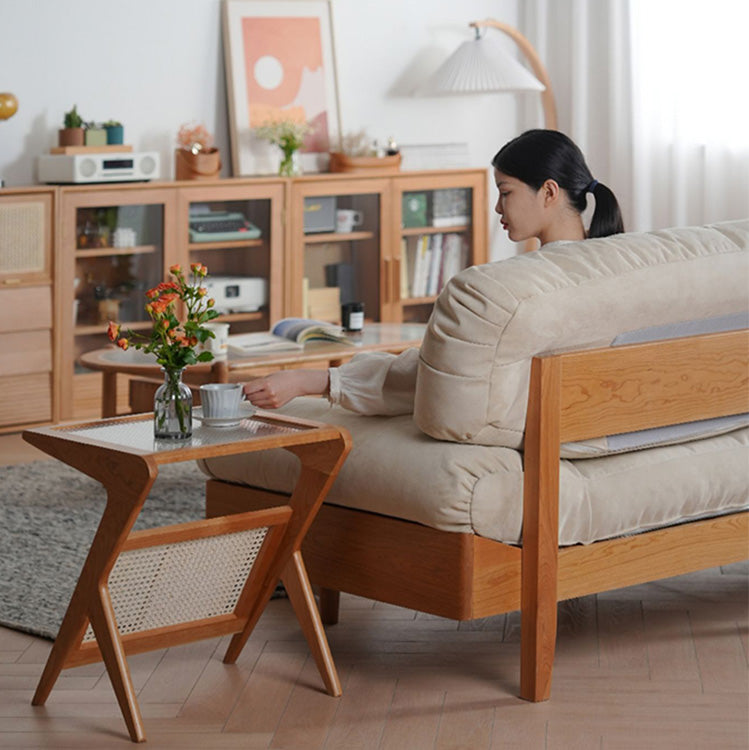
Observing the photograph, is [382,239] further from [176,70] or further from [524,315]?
[524,315]

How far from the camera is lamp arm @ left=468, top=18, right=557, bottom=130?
277 inches

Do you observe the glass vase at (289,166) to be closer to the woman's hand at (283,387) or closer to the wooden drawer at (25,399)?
the wooden drawer at (25,399)

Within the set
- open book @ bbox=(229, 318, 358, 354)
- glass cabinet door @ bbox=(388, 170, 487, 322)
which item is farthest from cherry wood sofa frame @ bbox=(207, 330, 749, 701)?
glass cabinet door @ bbox=(388, 170, 487, 322)

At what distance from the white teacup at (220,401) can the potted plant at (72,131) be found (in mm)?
3405

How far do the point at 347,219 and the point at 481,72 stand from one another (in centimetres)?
97

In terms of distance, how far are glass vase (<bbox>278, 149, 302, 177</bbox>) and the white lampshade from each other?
2.75 ft

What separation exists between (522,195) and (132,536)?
1177 mm

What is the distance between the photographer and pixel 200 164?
623 centimetres

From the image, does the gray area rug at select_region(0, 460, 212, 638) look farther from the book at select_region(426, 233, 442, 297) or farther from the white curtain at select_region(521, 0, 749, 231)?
the white curtain at select_region(521, 0, 749, 231)

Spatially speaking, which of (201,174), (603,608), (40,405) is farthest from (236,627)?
(201,174)

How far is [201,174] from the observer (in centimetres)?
625

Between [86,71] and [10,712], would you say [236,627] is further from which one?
[86,71]

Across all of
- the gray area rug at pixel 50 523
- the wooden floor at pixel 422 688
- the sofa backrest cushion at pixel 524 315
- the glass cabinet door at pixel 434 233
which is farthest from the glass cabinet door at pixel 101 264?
the sofa backrest cushion at pixel 524 315

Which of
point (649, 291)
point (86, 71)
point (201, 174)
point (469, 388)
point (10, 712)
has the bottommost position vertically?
point (10, 712)
